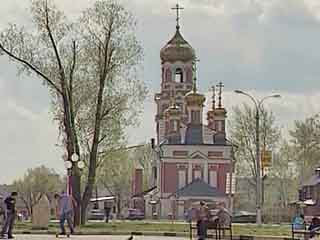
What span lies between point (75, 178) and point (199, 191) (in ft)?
154

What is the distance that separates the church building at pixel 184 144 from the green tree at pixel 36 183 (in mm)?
22373

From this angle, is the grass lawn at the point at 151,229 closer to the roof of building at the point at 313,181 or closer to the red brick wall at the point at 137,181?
the roof of building at the point at 313,181

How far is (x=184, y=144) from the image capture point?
107 m

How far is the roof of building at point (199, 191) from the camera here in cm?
10194

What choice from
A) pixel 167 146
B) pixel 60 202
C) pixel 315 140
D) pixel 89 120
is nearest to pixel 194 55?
pixel 167 146

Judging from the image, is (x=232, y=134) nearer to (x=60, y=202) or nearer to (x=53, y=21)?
(x=53, y=21)

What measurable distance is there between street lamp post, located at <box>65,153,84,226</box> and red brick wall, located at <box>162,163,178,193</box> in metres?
47.4

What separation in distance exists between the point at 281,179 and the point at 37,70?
194 ft

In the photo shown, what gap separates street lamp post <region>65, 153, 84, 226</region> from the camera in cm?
5469

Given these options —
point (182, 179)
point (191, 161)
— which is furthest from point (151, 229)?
point (191, 161)

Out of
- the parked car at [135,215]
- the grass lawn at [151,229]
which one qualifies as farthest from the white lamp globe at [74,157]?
the parked car at [135,215]

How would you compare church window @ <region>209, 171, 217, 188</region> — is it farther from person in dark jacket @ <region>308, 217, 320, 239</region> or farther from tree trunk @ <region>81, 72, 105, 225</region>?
person in dark jacket @ <region>308, 217, 320, 239</region>

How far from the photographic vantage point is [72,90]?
195 ft

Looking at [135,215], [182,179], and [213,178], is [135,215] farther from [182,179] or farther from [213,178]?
[213,178]
